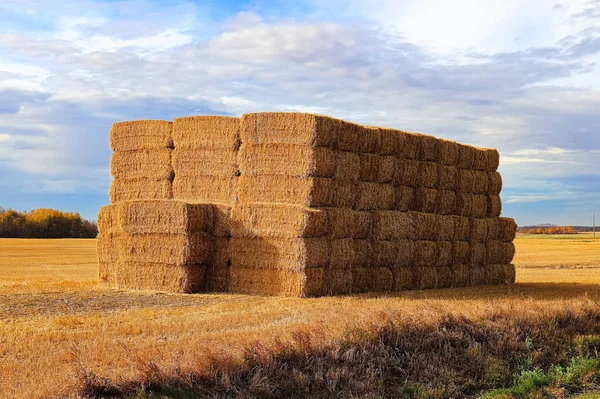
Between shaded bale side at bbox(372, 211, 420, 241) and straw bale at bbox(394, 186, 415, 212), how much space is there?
0.95 feet

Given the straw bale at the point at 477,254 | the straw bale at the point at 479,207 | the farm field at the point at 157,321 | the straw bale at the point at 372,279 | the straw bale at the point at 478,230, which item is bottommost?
the farm field at the point at 157,321

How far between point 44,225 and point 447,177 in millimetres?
44511

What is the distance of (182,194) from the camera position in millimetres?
18797

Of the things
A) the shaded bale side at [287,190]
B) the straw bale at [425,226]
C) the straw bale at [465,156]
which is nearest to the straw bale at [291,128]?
the shaded bale side at [287,190]

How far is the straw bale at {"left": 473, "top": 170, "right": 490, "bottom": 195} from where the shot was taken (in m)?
22.5

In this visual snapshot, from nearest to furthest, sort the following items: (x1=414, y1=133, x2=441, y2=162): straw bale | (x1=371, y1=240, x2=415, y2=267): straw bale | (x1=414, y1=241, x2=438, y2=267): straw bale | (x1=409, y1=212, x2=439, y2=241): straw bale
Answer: (x1=371, y1=240, x2=415, y2=267): straw bale → (x1=409, y1=212, x2=439, y2=241): straw bale → (x1=414, y1=241, x2=438, y2=267): straw bale → (x1=414, y1=133, x2=441, y2=162): straw bale

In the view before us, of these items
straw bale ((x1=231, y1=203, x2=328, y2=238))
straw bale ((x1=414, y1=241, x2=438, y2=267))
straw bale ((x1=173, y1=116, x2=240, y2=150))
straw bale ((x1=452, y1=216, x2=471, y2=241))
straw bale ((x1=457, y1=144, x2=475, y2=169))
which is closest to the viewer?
straw bale ((x1=231, y1=203, x2=328, y2=238))

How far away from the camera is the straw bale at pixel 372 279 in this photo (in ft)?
58.6

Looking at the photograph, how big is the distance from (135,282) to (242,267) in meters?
2.77

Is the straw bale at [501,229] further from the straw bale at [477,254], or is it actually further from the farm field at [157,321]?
the farm field at [157,321]

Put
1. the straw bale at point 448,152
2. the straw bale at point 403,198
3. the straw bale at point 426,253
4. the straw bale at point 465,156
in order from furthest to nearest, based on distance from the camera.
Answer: the straw bale at point 465,156
the straw bale at point 448,152
the straw bale at point 426,253
the straw bale at point 403,198

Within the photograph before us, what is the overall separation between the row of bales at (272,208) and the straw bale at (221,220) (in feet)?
0.10

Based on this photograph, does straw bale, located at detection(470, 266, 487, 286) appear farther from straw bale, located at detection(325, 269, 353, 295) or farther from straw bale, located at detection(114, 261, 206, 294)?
straw bale, located at detection(114, 261, 206, 294)

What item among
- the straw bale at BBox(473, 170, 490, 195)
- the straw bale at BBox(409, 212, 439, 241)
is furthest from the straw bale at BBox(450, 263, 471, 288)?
the straw bale at BBox(473, 170, 490, 195)
